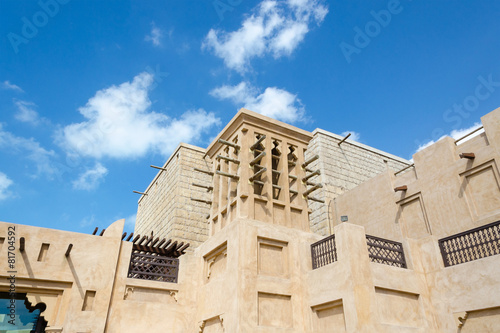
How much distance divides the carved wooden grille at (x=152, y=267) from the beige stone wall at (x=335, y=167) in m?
7.17

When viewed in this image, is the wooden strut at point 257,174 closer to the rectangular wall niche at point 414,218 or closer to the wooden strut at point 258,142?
the wooden strut at point 258,142

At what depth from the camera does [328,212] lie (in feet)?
54.3

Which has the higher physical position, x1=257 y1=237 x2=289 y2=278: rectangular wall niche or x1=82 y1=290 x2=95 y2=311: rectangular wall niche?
x1=257 y1=237 x2=289 y2=278: rectangular wall niche

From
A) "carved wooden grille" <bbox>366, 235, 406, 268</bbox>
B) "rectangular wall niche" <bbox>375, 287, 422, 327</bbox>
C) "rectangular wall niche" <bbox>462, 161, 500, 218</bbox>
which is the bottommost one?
"rectangular wall niche" <bbox>375, 287, 422, 327</bbox>

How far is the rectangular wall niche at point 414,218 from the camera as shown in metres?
12.7

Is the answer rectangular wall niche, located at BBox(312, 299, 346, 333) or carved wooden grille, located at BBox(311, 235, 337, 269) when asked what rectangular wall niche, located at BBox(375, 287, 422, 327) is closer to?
rectangular wall niche, located at BBox(312, 299, 346, 333)

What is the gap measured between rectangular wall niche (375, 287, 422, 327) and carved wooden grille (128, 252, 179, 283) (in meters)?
5.93

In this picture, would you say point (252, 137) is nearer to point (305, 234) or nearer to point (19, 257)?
point (305, 234)

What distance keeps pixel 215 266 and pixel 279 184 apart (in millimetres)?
3145

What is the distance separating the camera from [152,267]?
11516mm

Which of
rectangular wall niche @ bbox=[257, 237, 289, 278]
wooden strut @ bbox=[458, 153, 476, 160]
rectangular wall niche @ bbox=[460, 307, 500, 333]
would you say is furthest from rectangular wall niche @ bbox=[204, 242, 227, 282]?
wooden strut @ bbox=[458, 153, 476, 160]

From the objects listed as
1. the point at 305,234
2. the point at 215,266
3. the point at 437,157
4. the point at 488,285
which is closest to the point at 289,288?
the point at 305,234

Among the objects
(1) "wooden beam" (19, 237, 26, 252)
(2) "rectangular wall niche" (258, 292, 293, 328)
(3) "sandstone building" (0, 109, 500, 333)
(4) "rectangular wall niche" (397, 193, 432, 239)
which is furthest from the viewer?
(4) "rectangular wall niche" (397, 193, 432, 239)

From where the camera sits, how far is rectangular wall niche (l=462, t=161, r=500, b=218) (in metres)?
10.8
